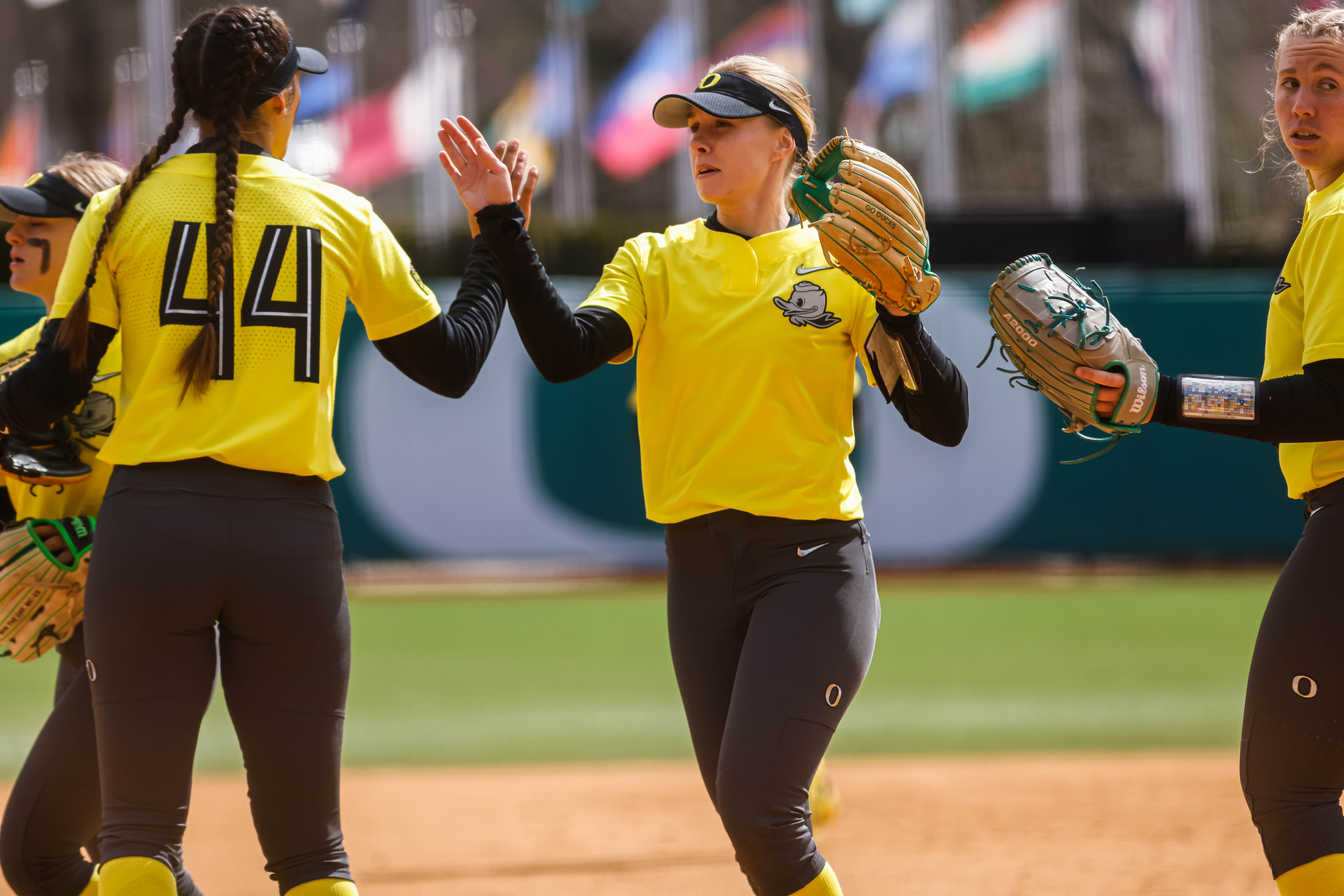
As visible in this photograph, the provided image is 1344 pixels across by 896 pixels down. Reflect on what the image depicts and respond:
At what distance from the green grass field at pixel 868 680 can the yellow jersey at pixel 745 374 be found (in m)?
4.00

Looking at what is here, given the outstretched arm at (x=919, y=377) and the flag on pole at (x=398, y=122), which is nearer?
the outstretched arm at (x=919, y=377)

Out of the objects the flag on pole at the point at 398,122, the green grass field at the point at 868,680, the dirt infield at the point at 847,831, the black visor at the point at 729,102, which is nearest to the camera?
the black visor at the point at 729,102

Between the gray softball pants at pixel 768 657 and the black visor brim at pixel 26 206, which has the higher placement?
the black visor brim at pixel 26 206

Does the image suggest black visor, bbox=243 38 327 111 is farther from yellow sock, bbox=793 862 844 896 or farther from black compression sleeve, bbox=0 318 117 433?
yellow sock, bbox=793 862 844 896

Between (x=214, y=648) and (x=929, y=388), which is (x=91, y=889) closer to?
(x=214, y=648)

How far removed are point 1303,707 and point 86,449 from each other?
2.68 metres

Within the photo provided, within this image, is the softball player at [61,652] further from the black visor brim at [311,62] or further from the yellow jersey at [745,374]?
the yellow jersey at [745,374]

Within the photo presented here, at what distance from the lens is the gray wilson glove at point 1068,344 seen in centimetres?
267

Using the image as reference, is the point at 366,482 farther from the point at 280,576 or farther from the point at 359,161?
the point at 280,576

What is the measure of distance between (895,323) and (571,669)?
639cm

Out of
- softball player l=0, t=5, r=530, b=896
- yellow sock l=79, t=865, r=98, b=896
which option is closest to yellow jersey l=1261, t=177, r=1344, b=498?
softball player l=0, t=5, r=530, b=896

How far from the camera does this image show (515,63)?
3306cm

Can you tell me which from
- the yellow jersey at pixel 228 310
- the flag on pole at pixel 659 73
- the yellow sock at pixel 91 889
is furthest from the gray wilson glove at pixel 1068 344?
the flag on pole at pixel 659 73

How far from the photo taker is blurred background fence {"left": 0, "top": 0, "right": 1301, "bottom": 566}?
42.0 feet
